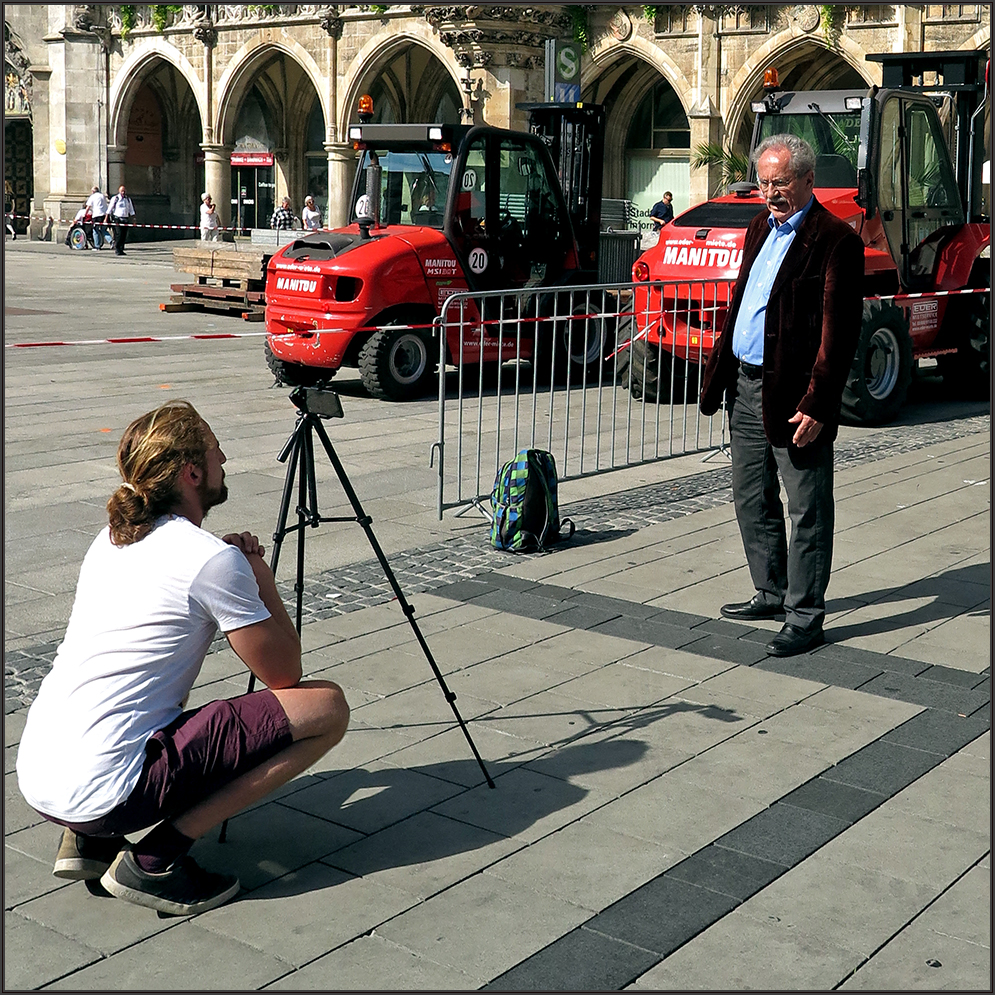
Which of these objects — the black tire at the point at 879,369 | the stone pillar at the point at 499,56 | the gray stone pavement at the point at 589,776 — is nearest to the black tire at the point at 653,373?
the black tire at the point at 879,369

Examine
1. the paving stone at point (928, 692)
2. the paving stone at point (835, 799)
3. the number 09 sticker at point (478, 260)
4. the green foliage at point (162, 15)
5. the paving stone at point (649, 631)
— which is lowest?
the paving stone at point (835, 799)

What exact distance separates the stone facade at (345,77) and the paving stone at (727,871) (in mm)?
23368

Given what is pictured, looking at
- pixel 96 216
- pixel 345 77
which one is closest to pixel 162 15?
pixel 96 216

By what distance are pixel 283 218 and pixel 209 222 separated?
2211mm

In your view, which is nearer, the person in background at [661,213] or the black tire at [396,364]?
the black tire at [396,364]

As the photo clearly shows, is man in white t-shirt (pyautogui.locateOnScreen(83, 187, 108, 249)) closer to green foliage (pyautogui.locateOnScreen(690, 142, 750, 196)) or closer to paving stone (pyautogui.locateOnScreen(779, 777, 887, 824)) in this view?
green foliage (pyautogui.locateOnScreen(690, 142, 750, 196))

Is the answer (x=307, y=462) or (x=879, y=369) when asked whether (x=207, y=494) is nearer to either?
(x=307, y=462)

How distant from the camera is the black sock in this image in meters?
3.66

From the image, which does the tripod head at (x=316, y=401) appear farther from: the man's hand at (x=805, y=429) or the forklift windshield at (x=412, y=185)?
the forklift windshield at (x=412, y=185)

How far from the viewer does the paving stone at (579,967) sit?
335cm

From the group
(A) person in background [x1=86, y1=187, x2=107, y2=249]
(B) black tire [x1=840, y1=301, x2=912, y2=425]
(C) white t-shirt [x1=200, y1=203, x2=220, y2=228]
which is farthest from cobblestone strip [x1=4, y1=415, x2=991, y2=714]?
(A) person in background [x1=86, y1=187, x2=107, y2=249]

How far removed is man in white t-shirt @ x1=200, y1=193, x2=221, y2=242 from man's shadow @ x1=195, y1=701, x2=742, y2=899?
34.4 m

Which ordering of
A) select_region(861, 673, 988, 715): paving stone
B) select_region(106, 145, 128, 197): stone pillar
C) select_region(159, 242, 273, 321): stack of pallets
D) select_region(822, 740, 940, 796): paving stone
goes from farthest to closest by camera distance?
select_region(106, 145, 128, 197): stone pillar, select_region(159, 242, 273, 321): stack of pallets, select_region(861, 673, 988, 715): paving stone, select_region(822, 740, 940, 796): paving stone

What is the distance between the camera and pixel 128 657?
3.59 metres
